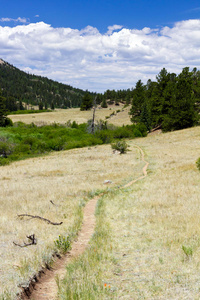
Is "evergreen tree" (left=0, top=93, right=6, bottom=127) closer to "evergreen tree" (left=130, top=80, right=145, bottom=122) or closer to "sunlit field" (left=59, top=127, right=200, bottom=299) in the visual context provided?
"evergreen tree" (left=130, top=80, right=145, bottom=122)

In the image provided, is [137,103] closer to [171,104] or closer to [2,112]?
[171,104]

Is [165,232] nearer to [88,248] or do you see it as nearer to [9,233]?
[88,248]

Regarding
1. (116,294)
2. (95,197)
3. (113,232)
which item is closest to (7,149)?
(95,197)

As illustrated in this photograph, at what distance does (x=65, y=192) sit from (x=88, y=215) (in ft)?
16.0

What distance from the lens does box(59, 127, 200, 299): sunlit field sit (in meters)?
4.71

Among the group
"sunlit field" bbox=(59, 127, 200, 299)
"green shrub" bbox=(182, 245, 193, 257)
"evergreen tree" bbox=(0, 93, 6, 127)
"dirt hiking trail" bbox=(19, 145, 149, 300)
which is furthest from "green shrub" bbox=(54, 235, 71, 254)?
"evergreen tree" bbox=(0, 93, 6, 127)

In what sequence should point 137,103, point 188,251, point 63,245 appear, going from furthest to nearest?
point 137,103
point 63,245
point 188,251

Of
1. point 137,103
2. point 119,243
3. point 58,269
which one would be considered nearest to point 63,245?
point 58,269

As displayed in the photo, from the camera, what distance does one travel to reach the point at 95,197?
14906 mm

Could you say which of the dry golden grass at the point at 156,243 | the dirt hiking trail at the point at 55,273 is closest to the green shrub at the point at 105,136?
the dry golden grass at the point at 156,243

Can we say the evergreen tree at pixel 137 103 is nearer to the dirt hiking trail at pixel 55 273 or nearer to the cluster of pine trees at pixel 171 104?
the cluster of pine trees at pixel 171 104

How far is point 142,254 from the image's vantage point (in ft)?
21.4

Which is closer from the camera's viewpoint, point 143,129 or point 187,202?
point 187,202

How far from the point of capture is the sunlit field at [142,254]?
185 inches
